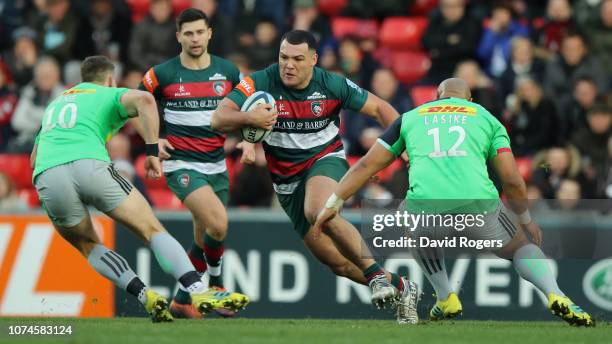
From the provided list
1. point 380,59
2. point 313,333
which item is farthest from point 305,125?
point 380,59

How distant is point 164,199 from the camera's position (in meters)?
16.2

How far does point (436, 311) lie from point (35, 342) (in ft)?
11.1

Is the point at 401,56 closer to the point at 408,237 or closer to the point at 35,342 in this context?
the point at 408,237

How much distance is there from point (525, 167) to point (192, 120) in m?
5.23

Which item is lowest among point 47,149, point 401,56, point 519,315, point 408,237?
point 519,315

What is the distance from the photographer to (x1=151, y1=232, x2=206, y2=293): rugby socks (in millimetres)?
10211

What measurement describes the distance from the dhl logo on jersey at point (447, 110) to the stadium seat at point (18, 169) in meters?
8.13

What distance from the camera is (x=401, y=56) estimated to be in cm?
1814

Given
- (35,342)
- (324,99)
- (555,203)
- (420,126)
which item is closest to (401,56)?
(555,203)

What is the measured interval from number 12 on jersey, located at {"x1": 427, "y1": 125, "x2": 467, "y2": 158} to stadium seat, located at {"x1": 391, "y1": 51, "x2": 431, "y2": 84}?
316 inches

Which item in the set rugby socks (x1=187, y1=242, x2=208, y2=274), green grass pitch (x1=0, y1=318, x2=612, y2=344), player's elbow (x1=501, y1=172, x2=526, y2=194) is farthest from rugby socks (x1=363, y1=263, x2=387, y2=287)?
rugby socks (x1=187, y1=242, x2=208, y2=274)

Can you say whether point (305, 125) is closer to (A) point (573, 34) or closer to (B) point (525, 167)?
(B) point (525, 167)

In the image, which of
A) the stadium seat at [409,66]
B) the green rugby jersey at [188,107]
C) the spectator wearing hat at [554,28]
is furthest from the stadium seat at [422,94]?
the green rugby jersey at [188,107]

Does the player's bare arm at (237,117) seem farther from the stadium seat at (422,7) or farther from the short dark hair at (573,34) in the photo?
the stadium seat at (422,7)
